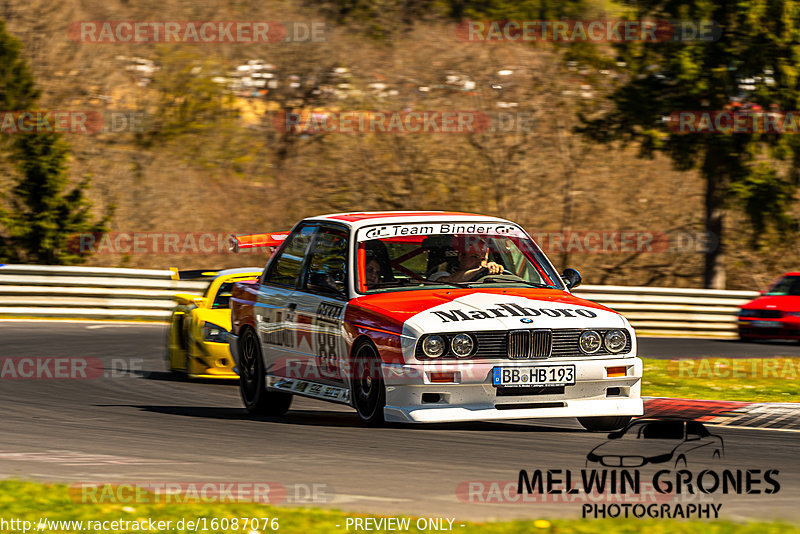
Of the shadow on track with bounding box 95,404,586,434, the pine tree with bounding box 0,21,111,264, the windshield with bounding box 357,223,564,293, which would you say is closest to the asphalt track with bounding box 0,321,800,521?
the shadow on track with bounding box 95,404,586,434

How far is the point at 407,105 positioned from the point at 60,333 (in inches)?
649

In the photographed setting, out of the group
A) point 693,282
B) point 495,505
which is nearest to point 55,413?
point 495,505

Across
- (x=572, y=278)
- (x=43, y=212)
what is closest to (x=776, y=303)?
(x=572, y=278)

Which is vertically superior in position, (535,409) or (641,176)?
(535,409)

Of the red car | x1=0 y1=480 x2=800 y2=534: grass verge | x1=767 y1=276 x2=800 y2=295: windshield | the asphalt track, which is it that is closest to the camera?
x1=0 y1=480 x2=800 y2=534: grass verge

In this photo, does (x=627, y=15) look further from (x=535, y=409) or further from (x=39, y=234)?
(x=535, y=409)

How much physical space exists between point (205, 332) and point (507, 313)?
223 inches

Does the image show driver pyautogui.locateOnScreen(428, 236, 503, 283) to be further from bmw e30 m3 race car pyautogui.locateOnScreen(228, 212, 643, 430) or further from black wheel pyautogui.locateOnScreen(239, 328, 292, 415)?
black wheel pyautogui.locateOnScreen(239, 328, 292, 415)

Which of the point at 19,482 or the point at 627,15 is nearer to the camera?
the point at 19,482

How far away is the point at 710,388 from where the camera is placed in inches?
564

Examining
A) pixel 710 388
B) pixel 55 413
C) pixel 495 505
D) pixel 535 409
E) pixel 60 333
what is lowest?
pixel 60 333

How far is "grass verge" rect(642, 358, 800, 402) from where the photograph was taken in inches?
536

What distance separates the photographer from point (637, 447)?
8.98 metres

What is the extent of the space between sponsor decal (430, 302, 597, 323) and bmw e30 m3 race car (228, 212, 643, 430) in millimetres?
15
